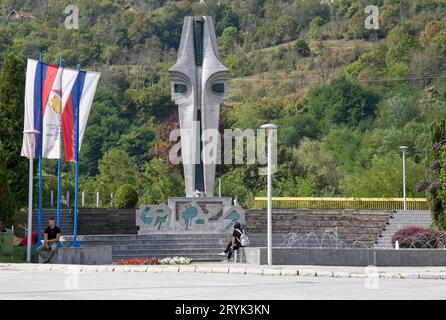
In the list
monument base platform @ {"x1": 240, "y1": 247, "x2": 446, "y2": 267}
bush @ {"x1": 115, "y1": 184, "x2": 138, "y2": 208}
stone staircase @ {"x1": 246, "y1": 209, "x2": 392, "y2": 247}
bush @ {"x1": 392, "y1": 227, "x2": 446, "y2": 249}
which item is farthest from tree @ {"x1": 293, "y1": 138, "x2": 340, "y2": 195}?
monument base platform @ {"x1": 240, "y1": 247, "x2": 446, "y2": 267}

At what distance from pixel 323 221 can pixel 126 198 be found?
34.2 ft

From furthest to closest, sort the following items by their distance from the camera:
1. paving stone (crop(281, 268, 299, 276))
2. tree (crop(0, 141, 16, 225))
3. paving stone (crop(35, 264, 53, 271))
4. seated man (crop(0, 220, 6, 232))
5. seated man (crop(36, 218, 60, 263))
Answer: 1. tree (crop(0, 141, 16, 225))
2. seated man (crop(0, 220, 6, 232))
3. seated man (crop(36, 218, 60, 263))
4. paving stone (crop(35, 264, 53, 271))
5. paving stone (crop(281, 268, 299, 276))

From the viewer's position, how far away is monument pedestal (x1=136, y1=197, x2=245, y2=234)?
137ft

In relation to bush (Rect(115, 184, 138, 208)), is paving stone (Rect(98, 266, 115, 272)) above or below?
below

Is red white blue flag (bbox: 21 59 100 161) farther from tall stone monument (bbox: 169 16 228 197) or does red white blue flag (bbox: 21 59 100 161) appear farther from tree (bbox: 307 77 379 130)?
tree (bbox: 307 77 379 130)

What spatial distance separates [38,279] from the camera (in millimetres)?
22484

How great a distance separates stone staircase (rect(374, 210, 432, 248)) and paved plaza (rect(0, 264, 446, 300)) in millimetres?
17905

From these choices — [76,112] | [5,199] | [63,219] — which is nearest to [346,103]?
[63,219]

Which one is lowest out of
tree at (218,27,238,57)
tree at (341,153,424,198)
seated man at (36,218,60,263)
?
seated man at (36,218,60,263)

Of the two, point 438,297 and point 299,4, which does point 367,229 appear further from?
point 299,4

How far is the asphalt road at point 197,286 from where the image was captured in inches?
716

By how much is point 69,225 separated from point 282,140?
51.4 meters

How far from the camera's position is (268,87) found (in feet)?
399
